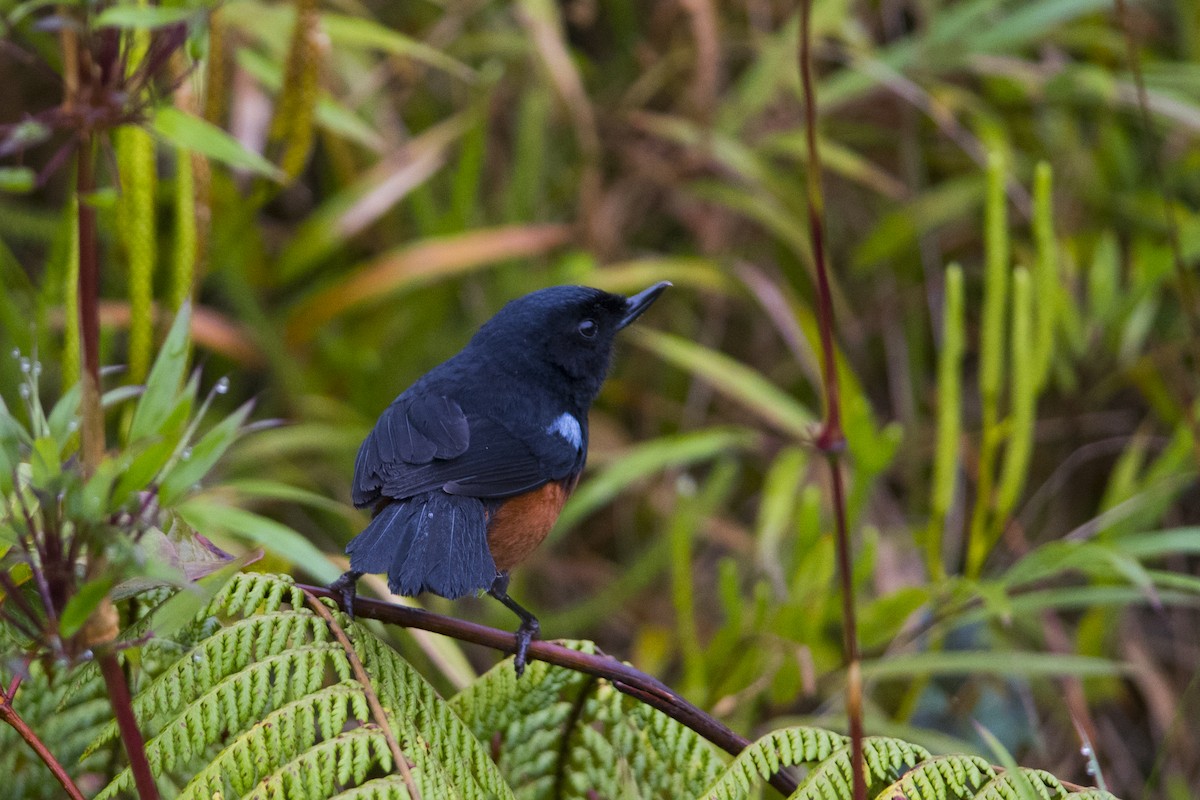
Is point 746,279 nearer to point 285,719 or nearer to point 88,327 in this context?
point 285,719

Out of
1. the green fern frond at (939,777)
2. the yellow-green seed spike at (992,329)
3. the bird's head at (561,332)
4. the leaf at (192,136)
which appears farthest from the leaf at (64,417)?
the yellow-green seed spike at (992,329)

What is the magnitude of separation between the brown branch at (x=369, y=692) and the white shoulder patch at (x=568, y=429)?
879 millimetres

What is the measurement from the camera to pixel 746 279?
3.70 m

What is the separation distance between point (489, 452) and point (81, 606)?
1139mm

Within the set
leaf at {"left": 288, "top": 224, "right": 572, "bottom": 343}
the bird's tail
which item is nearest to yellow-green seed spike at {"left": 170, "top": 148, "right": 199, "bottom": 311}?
leaf at {"left": 288, "top": 224, "right": 572, "bottom": 343}

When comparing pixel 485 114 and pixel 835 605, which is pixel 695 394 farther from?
pixel 835 605

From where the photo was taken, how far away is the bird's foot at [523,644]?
1453 mm

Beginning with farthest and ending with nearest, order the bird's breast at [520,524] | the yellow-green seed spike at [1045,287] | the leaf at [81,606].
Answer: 1. the yellow-green seed spike at [1045,287]
2. the bird's breast at [520,524]
3. the leaf at [81,606]

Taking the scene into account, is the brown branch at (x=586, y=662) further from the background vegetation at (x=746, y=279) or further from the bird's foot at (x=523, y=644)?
the background vegetation at (x=746, y=279)

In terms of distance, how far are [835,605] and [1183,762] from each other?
1436 mm

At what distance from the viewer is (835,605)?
2.66m

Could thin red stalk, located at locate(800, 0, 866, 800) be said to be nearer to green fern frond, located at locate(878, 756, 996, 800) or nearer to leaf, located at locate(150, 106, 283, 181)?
green fern frond, located at locate(878, 756, 996, 800)

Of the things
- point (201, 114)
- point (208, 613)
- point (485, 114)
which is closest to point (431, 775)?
point (208, 613)

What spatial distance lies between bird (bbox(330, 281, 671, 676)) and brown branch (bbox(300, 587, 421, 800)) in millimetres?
87
